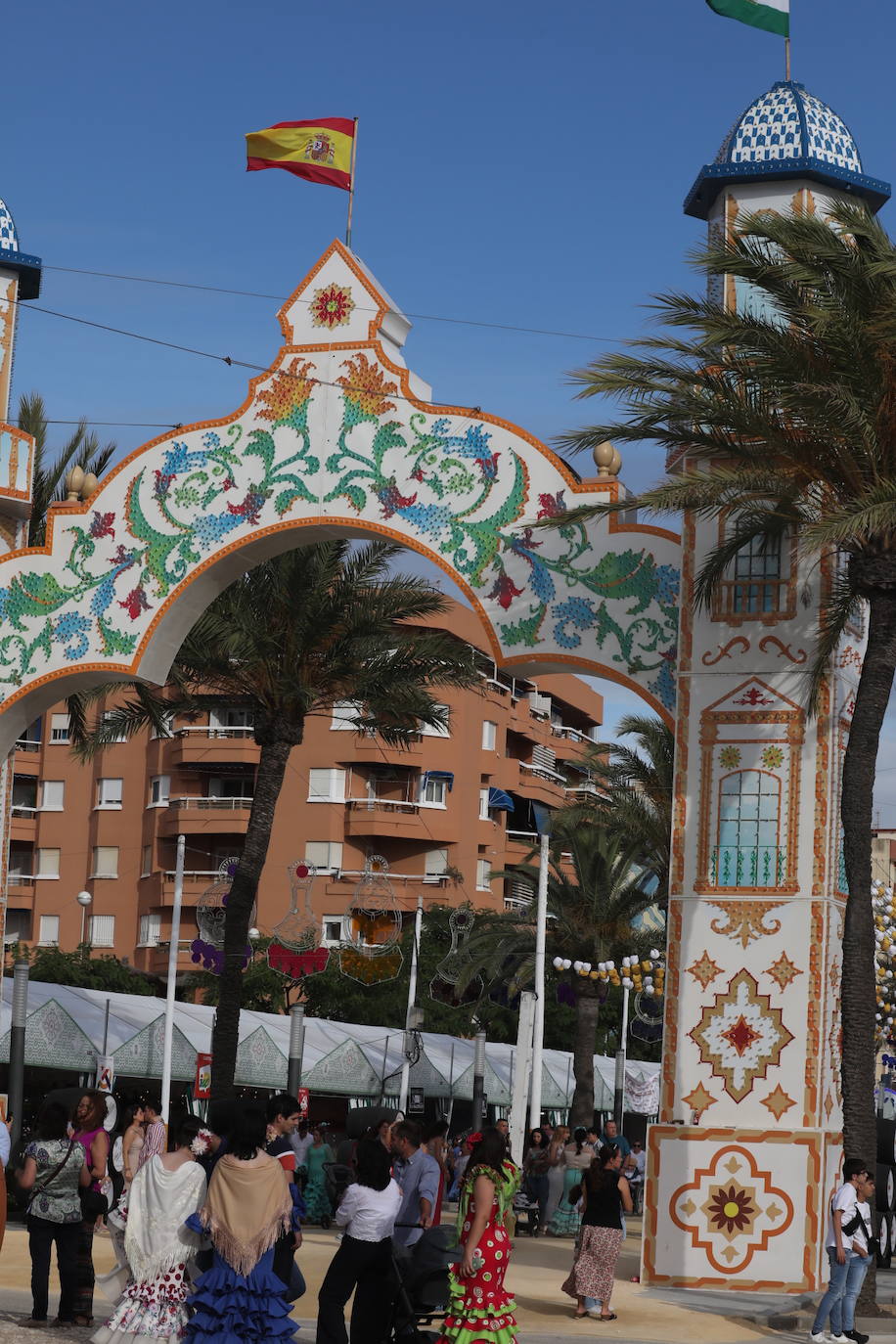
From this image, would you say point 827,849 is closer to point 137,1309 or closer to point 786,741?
point 786,741

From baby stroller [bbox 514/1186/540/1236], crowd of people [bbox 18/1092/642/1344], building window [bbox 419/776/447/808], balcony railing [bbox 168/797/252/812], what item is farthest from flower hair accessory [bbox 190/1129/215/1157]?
building window [bbox 419/776/447/808]

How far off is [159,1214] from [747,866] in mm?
7956

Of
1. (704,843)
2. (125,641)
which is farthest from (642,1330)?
(125,641)

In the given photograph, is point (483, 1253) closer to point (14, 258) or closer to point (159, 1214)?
point (159, 1214)

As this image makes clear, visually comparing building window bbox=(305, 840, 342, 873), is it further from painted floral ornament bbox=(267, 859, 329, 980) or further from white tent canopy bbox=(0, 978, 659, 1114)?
painted floral ornament bbox=(267, 859, 329, 980)

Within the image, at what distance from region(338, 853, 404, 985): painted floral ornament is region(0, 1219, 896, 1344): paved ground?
56.7 feet

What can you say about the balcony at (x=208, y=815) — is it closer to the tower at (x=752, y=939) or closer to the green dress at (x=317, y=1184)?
the green dress at (x=317, y=1184)

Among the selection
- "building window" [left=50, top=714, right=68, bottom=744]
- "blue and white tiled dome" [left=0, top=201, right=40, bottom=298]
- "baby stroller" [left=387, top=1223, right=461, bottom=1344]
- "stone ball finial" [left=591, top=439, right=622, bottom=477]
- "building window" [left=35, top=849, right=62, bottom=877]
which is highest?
"blue and white tiled dome" [left=0, top=201, right=40, bottom=298]

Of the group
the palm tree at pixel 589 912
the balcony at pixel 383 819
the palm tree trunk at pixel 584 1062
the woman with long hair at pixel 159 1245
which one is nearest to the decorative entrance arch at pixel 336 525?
the woman with long hair at pixel 159 1245

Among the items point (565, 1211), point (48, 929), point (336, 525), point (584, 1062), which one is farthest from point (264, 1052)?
point (48, 929)

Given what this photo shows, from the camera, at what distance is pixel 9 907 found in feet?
223

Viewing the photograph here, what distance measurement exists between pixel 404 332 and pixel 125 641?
14.2 feet

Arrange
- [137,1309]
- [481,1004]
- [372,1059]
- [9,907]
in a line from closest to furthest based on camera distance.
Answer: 1. [137,1309]
2. [372,1059]
3. [481,1004]
4. [9,907]

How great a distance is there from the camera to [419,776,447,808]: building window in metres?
64.6
